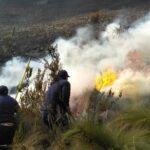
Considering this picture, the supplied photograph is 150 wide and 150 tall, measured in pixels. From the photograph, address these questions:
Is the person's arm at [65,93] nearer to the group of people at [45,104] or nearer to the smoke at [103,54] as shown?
the group of people at [45,104]

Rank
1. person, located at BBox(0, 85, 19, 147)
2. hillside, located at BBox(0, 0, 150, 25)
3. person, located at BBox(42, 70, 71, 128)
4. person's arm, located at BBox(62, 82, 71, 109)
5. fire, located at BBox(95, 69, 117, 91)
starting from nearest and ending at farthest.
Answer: person, located at BBox(42, 70, 71, 128), person's arm, located at BBox(62, 82, 71, 109), person, located at BBox(0, 85, 19, 147), fire, located at BBox(95, 69, 117, 91), hillside, located at BBox(0, 0, 150, 25)

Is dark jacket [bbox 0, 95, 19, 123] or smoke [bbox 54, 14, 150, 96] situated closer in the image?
dark jacket [bbox 0, 95, 19, 123]

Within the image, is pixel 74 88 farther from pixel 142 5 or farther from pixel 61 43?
pixel 142 5

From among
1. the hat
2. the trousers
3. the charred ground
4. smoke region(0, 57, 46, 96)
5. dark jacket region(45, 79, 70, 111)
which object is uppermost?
the charred ground

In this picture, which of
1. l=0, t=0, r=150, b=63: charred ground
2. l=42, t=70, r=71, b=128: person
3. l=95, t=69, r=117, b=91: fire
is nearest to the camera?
l=42, t=70, r=71, b=128: person

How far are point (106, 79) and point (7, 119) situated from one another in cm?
603

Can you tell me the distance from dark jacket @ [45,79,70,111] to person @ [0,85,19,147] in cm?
76

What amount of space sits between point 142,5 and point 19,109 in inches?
1112

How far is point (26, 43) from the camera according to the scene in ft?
91.8

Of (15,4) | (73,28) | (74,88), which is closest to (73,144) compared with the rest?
(74,88)

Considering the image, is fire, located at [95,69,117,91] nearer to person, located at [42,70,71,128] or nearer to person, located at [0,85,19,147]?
person, located at [0,85,19,147]

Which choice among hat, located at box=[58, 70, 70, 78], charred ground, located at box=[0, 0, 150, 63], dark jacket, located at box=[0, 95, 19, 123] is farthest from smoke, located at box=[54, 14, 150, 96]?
dark jacket, located at box=[0, 95, 19, 123]

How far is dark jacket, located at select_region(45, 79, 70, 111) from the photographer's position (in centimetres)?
943

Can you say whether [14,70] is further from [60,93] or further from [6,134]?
[60,93]
